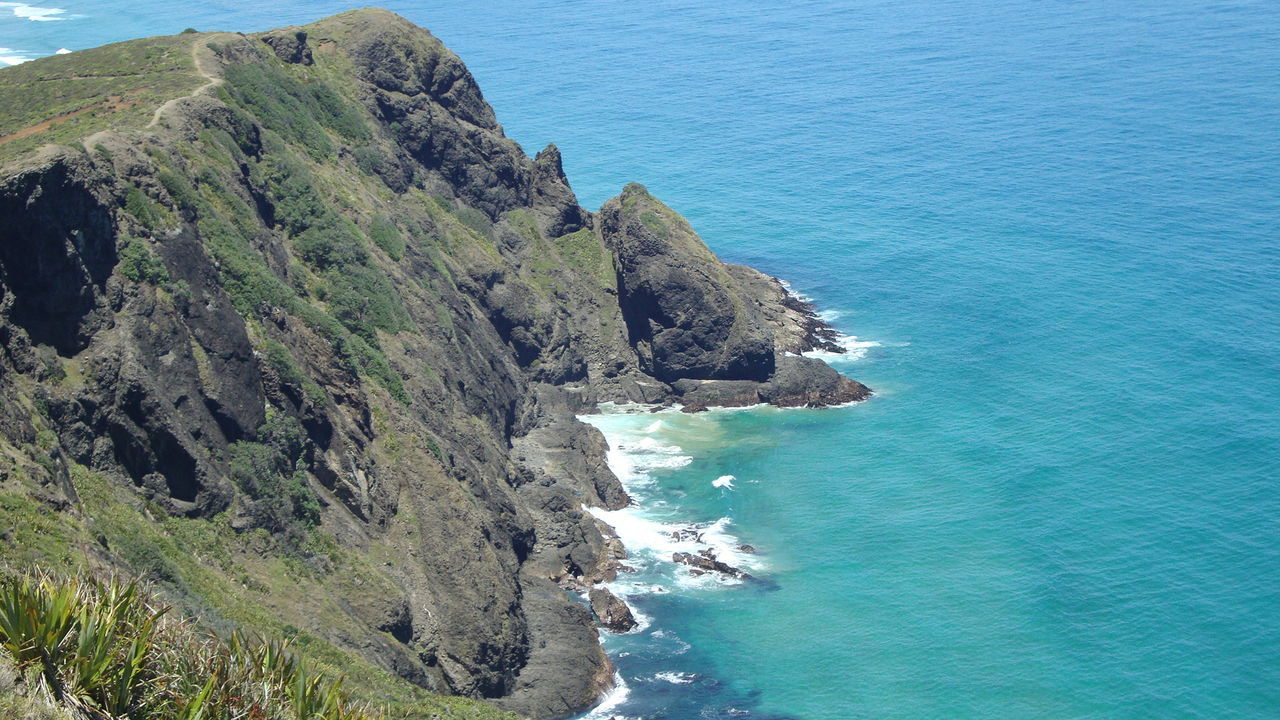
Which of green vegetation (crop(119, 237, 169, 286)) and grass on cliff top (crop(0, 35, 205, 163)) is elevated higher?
grass on cliff top (crop(0, 35, 205, 163))

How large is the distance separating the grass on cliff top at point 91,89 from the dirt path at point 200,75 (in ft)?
1.01

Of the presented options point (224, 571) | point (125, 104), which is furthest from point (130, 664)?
point (125, 104)

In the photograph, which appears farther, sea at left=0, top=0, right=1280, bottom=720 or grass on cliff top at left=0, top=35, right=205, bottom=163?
sea at left=0, top=0, right=1280, bottom=720

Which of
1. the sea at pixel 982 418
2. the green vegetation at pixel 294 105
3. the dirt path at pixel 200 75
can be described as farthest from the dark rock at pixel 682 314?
the dirt path at pixel 200 75

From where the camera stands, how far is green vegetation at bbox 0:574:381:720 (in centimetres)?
2005

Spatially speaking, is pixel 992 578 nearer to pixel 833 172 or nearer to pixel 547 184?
pixel 547 184

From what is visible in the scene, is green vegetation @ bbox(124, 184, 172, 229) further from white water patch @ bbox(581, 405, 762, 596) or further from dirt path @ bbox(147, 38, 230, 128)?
white water patch @ bbox(581, 405, 762, 596)

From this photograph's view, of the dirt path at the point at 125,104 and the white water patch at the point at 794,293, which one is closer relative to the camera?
the dirt path at the point at 125,104

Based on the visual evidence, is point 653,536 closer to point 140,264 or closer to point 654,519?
point 654,519

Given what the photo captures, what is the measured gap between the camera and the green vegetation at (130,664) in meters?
20.0

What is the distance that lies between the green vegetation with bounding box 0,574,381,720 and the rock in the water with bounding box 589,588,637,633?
41.1 metres

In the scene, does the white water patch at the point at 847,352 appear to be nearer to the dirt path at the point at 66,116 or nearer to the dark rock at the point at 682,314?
the dark rock at the point at 682,314

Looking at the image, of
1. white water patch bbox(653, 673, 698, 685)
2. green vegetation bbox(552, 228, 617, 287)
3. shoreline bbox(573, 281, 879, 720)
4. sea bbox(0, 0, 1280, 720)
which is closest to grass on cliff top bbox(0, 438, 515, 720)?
white water patch bbox(653, 673, 698, 685)

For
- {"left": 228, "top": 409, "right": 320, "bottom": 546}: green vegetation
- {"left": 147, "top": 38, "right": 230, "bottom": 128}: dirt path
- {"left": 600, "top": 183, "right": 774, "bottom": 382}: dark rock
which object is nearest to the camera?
{"left": 228, "top": 409, "right": 320, "bottom": 546}: green vegetation
